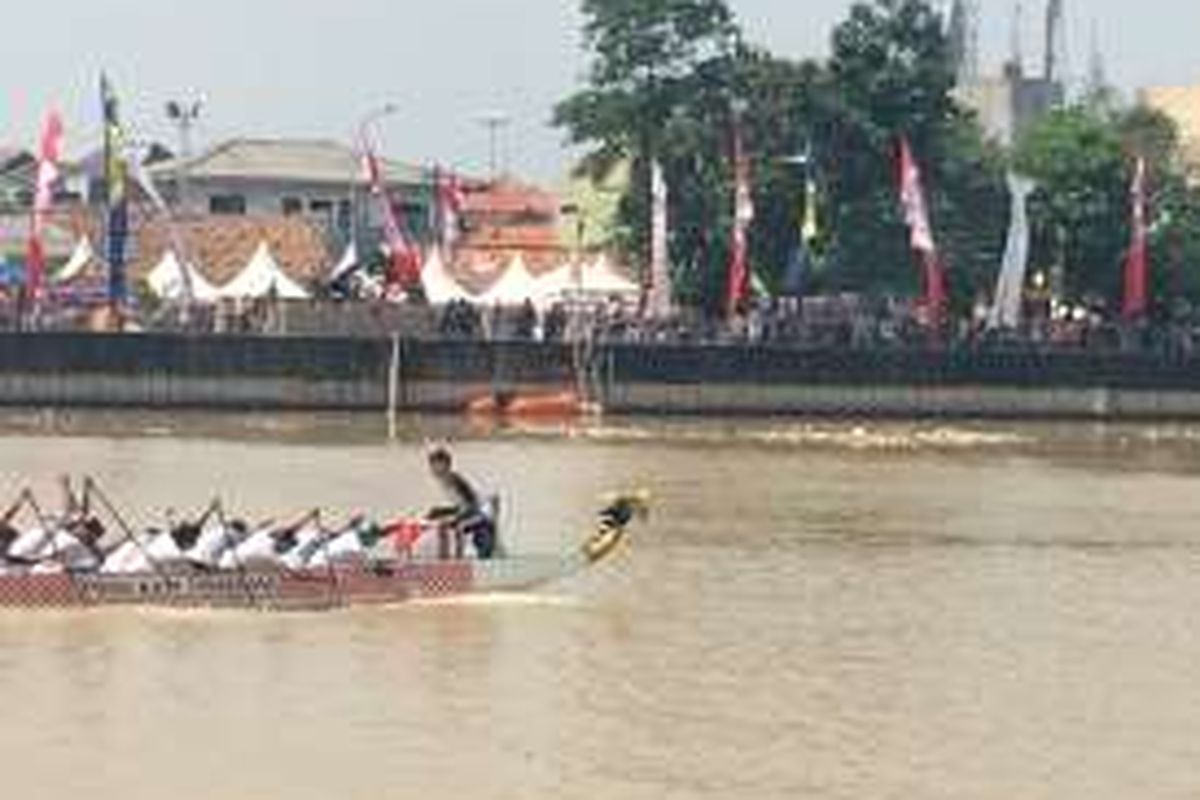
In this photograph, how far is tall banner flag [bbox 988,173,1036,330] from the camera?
231 ft

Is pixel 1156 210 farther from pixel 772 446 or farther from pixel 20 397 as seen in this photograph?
pixel 20 397

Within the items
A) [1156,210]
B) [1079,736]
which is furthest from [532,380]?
[1079,736]

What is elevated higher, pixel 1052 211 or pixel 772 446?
pixel 1052 211

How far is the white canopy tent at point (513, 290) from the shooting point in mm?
74562

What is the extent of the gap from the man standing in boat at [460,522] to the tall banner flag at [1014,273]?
1507 inches

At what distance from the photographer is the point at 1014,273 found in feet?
236

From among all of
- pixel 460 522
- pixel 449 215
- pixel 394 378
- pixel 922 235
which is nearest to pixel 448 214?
pixel 449 215

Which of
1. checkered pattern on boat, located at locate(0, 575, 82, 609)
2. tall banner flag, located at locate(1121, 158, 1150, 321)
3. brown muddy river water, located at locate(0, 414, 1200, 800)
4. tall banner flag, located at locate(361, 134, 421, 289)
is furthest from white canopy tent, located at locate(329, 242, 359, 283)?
checkered pattern on boat, located at locate(0, 575, 82, 609)

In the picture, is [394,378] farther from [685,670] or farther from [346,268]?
[685,670]

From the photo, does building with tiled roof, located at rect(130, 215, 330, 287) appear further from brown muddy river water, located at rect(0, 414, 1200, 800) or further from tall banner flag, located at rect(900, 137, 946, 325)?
brown muddy river water, located at rect(0, 414, 1200, 800)

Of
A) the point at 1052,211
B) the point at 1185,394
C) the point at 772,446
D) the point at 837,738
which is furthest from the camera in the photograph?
the point at 1052,211

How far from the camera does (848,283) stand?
8394cm

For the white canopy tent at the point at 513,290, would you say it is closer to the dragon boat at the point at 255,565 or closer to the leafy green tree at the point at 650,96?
the leafy green tree at the point at 650,96

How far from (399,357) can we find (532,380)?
2.93 metres
